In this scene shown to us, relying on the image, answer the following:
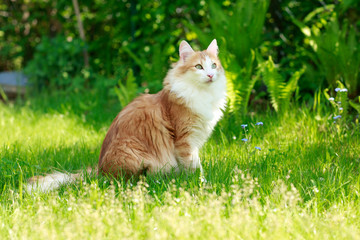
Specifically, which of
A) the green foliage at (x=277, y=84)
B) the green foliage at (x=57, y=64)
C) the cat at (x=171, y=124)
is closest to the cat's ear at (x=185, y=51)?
the cat at (x=171, y=124)

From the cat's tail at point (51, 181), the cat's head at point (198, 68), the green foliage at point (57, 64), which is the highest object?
the cat's head at point (198, 68)

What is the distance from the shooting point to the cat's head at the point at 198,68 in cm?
304

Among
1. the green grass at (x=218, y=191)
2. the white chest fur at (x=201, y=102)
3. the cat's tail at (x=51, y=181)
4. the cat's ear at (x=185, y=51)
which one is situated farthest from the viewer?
the cat's ear at (x=185, y=51)

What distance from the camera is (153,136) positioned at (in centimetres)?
293

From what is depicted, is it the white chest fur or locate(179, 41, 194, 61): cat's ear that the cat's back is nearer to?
the white chest fur

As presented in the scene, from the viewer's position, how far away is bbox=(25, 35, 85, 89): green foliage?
21.5 ft

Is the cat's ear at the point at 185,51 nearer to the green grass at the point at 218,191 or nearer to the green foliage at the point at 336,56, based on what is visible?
the green grass at the point at 218,191

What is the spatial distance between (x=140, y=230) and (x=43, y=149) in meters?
1.90

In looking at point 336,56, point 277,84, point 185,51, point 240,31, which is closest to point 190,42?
point 240,31

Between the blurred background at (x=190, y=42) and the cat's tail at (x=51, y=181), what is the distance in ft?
6.09

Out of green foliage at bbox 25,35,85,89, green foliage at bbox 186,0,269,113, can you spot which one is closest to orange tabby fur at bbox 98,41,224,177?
green foliage at bbox 186,0,269,113

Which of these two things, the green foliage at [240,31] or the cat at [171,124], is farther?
the green foliage at [240,31]

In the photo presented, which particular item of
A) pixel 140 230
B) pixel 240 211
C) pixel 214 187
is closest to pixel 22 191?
pixel 140 230

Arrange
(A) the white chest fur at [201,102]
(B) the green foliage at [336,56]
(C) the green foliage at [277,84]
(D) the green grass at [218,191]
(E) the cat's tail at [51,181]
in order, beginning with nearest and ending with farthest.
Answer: (D) the green grass at [218,191] → (E) the cat's tail at [51,181] → (A) the white chest fur at [201,102] → (C) the green foliage at [277,84] → (B) the green foliage at [336,56]
